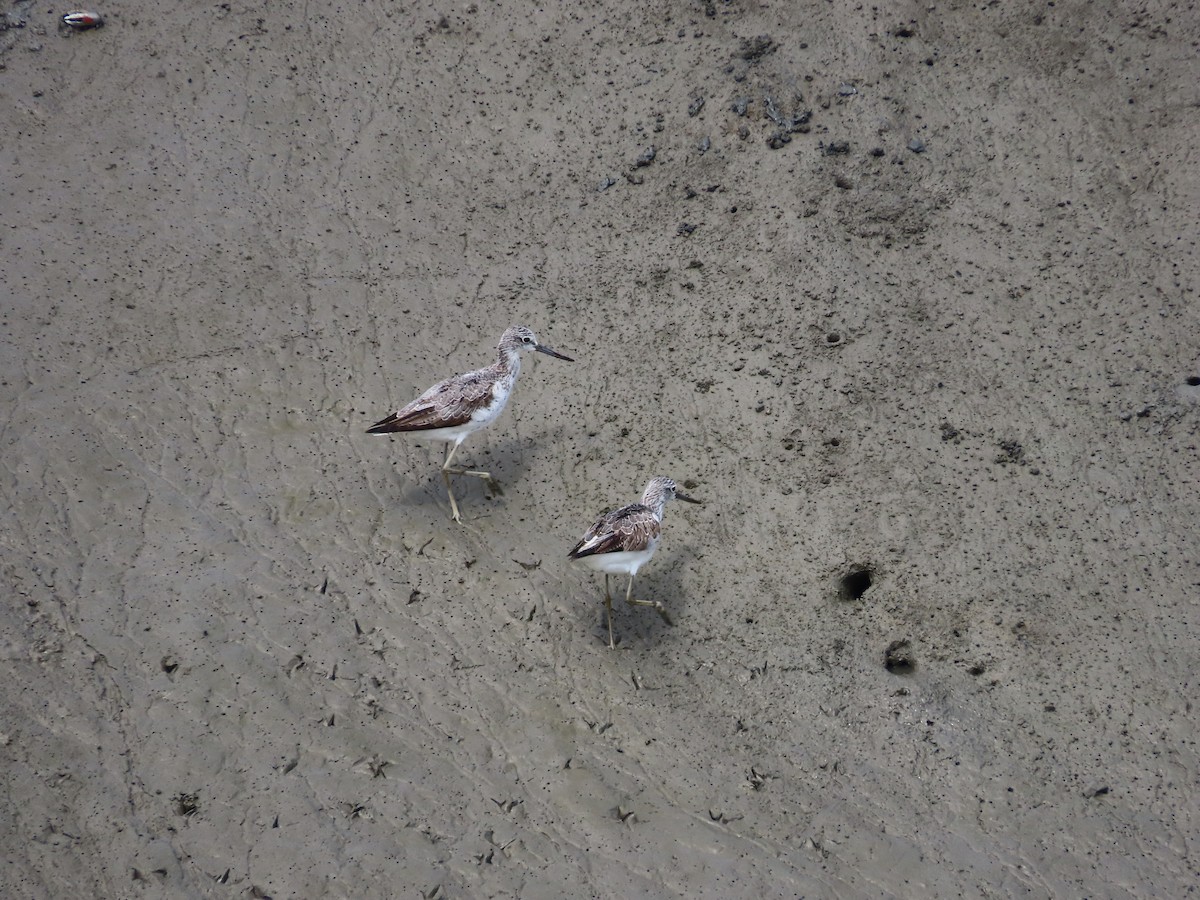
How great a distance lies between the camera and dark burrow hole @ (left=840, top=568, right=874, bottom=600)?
7.04m

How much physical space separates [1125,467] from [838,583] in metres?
2.51

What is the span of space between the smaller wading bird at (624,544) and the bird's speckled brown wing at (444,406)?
1507mm

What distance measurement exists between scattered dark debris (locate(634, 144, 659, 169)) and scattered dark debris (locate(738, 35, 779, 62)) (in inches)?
53.6

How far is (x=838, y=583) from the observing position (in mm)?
7020

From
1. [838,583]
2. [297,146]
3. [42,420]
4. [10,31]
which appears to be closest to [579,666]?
[838,583]

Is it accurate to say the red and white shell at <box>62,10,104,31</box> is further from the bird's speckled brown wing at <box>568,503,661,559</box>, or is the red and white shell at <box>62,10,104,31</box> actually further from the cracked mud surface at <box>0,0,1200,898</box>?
the bird's speckled brown wing at <box>568,503,661,559</box>

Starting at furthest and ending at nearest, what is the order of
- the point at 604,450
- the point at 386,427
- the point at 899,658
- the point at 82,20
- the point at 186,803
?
1. the point at 82,20
2. the point at 604,450
3. the point at 386,427
4. the point at 899,658
5. the point at 186,803

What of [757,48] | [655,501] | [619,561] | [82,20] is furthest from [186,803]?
[82,20]

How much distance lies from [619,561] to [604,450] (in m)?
1.56

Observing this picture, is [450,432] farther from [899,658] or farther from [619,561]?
[899,658]

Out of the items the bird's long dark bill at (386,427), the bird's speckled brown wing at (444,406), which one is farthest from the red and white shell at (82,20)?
the bird's long dark bill at (386,427)

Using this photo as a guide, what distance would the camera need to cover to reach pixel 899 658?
21.8 ft

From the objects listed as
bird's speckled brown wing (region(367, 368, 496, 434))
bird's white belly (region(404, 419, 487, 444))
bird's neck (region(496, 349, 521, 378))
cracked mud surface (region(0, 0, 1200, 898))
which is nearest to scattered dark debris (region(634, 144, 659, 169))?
cracked mud surface (region(0, 0, 1200, 898))

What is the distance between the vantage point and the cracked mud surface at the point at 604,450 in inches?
232
